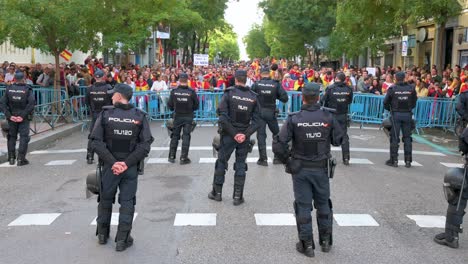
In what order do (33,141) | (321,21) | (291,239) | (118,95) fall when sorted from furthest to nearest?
(321,21) → (33,141) → (291,239) → (118,95)

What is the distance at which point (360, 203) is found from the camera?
7723 millimetres

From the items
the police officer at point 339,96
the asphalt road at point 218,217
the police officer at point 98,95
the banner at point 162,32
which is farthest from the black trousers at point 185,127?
the banner at point 162,32

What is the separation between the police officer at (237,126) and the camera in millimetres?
7602

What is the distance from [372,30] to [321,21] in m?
13.1

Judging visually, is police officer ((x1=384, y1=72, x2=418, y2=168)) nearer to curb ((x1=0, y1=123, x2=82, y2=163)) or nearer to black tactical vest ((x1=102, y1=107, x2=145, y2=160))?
black tactical vest ((x1=102, y1=107, x2=145, y2=160))

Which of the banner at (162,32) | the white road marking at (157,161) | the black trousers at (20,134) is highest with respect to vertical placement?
the banner at (162,32)

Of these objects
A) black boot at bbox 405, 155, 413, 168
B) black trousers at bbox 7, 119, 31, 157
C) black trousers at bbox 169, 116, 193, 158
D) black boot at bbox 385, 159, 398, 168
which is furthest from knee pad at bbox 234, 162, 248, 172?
black trousers at bbox 7, 119, 31, 157

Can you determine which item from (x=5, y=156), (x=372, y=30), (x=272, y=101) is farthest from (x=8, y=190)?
(x=372, y=30)

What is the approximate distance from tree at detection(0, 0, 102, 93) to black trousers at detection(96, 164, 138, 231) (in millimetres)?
9993

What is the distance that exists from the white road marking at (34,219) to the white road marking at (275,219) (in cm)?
263

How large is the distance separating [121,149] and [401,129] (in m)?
6.75

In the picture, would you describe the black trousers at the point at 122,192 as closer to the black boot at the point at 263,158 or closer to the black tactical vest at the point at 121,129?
the black tactical vest at the point at 121,129

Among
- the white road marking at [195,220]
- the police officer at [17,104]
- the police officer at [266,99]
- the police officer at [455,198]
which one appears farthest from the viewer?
the police officer at [17,104]

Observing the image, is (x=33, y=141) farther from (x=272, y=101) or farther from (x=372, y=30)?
(x=372, y=30)
